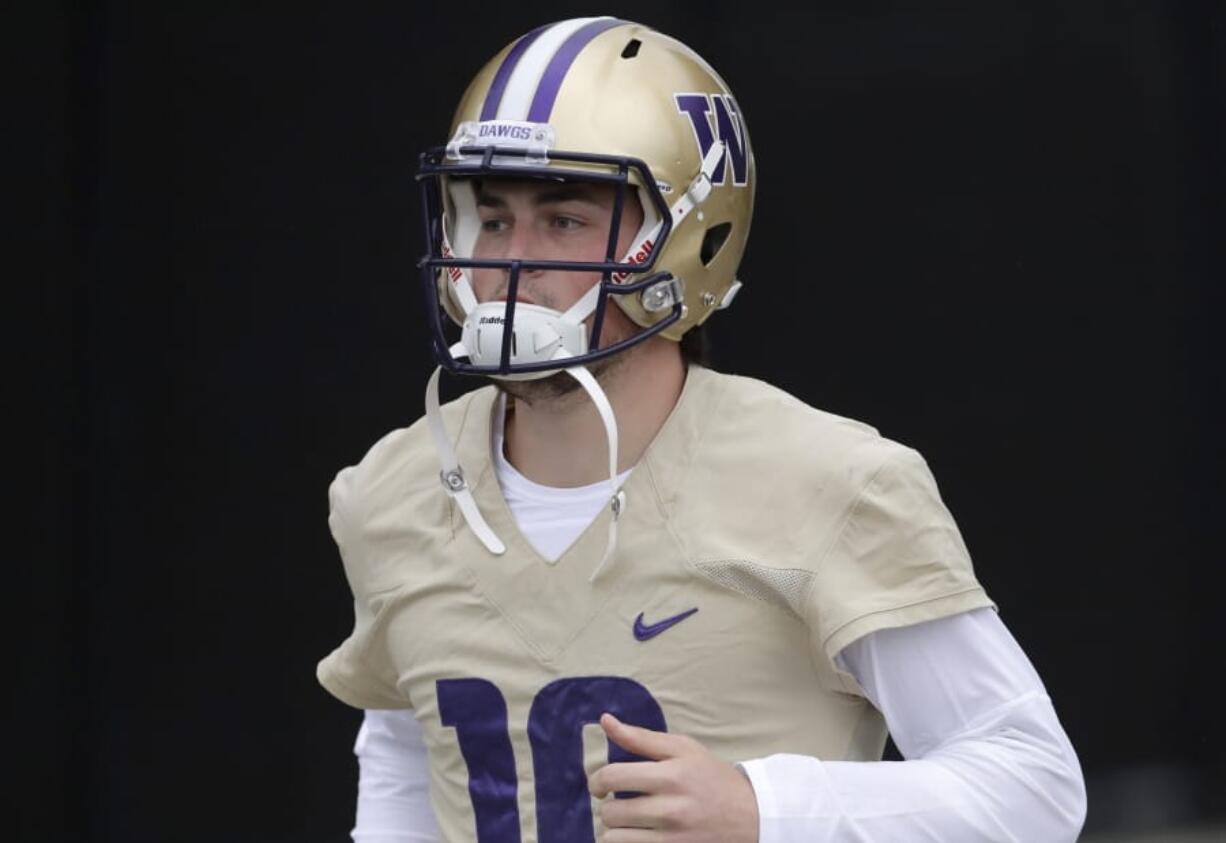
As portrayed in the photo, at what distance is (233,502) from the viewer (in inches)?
150

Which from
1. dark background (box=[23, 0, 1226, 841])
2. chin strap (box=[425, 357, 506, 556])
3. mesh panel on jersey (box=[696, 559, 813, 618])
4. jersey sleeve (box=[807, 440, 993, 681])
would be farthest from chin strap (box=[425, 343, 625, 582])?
dark background (box=[23, 0, 1226, 841])

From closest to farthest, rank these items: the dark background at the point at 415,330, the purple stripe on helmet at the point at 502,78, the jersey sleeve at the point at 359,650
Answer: the purple stripe on helmet at the point at 502,78 < the jersey sleeve at the point at 359,650 < the dark background at the point at 415,330

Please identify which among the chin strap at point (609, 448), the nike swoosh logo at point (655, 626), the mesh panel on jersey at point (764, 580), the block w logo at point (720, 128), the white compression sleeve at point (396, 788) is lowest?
the white compression sleeve at point (396, 788)

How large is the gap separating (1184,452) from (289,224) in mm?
1490

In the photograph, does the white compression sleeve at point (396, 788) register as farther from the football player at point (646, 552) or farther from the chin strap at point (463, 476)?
the chin strap at point (463, 476)

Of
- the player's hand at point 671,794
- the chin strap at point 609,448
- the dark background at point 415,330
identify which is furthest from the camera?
the dark background at point 415,330

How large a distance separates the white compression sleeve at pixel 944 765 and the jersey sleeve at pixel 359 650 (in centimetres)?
55

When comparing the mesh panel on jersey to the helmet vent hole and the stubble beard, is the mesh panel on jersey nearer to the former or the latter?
the stubble beard

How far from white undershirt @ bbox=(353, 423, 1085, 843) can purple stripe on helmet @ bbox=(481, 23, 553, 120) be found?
0.66 meters

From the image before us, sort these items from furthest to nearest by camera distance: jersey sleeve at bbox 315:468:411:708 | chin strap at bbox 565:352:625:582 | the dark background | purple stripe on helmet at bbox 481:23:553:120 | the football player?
the dark background
jersey sleeve at bbox 315:468:411:708
purple stripe on helmet at bbox 481:23:553:120
chin strap at bbox 565:352:625:582
the football player

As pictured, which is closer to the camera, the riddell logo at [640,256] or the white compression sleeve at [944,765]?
the white compression sleeve at [944,765]

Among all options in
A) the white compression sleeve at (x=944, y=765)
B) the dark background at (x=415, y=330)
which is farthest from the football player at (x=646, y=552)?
the dark background at (x=415, y=330)

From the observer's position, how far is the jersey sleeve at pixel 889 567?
84.2 inches

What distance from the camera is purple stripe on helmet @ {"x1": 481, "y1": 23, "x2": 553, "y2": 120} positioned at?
2365mm
